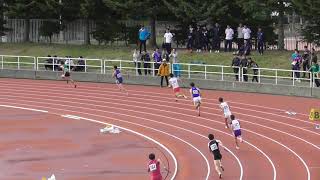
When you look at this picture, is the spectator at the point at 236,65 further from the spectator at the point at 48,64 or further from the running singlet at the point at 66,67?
Result: the spectator at the point at 48,64

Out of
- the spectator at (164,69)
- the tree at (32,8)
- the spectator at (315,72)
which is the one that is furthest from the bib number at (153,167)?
the tree at (32,8)

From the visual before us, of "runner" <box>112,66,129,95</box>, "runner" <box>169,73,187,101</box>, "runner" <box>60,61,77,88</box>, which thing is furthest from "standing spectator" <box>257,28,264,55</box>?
"runner" <box>60,61,77,88</box>

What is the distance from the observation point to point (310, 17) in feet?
113

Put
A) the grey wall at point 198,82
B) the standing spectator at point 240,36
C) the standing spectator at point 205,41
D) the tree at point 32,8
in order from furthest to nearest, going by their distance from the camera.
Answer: the tree at point 32,8
the standing spectator at point 205,41
the standing spectator at point 240,36
the grey wall at point 198,82

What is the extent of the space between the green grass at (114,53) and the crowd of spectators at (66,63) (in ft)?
11.2

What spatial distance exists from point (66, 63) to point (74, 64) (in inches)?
62.2

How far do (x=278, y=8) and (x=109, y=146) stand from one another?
1782cm

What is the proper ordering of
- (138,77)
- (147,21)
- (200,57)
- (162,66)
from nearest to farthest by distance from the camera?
1. (162,66)
2. (138,77)
3. (200,57)
4. (147,21)

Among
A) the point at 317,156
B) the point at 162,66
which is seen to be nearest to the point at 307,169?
the point at 317,156

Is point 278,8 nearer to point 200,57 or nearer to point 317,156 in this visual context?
point 200,57

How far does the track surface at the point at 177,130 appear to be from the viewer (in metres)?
18.5

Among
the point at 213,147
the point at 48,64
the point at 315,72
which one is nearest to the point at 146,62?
the point at 48,64

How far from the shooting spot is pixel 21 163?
19484 millimetres

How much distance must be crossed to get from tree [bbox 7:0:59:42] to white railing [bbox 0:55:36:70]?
4.44 m
